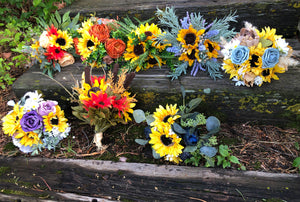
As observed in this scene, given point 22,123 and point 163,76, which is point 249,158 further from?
point 22,123

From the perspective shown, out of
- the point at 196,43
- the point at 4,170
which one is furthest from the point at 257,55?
the point at 4,170

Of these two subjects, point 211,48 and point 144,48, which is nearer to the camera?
point 211,48

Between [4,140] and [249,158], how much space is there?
242cm

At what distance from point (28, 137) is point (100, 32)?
4.14ft

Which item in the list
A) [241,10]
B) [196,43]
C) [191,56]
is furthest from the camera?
[241,10]

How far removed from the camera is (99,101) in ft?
6.32

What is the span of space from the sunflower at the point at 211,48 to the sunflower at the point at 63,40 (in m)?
1.47

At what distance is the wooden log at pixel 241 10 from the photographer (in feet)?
8.66

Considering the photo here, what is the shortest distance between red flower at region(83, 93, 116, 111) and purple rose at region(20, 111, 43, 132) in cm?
52

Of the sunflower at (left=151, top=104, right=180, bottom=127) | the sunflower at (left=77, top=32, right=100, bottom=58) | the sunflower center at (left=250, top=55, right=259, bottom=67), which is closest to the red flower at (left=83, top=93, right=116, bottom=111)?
the sunflower at (left=151, top=104, right=180, bottom=127)

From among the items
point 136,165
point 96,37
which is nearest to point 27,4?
point 96,37

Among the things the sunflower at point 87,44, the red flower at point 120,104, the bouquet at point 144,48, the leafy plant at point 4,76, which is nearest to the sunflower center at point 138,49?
the bouquet at point 144,48

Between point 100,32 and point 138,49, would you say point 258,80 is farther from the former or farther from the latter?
point 100,32

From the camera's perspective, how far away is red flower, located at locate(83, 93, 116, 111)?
1.91 meters
